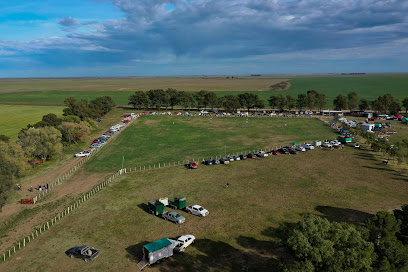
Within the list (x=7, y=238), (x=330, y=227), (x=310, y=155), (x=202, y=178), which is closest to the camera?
(x=330, y=227)

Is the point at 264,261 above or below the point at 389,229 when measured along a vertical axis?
below

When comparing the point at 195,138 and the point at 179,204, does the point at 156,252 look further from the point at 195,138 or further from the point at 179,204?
the point at 195,138

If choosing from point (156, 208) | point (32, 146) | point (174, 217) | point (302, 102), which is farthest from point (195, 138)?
point (302, 102)

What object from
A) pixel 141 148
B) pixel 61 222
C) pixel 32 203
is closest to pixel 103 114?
pixel 141 148

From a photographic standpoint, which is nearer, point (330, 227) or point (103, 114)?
point (330, 227)

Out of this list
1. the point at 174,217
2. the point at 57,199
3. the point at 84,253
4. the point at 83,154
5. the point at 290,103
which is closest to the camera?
the point at 84,253

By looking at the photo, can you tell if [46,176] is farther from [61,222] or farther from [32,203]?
[61,222]

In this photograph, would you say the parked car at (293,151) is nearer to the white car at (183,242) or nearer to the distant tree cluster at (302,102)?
the white car at (183,242)
